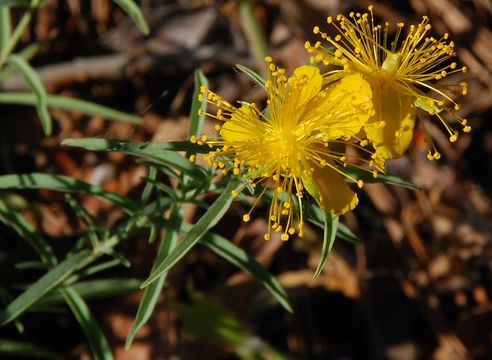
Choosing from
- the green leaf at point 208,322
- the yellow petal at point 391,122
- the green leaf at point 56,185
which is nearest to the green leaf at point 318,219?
the yellow petal at point 391,122

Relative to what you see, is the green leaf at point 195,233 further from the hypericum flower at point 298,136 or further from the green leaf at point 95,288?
the green leaf at point 95,288

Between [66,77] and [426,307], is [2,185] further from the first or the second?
[426,307]

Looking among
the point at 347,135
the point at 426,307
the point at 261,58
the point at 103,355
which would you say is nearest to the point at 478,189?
the point at 426,307

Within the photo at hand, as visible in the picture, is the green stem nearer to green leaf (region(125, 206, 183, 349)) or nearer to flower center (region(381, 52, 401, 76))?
green leaf (region(125, 206, 183, 349))

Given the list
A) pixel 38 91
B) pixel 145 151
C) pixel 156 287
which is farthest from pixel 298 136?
pixel 38 91

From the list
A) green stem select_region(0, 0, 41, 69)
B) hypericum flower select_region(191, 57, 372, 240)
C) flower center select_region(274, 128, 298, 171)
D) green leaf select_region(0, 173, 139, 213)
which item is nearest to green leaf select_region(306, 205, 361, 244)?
hypericum flower select_region(191, 57, 372, 240)
